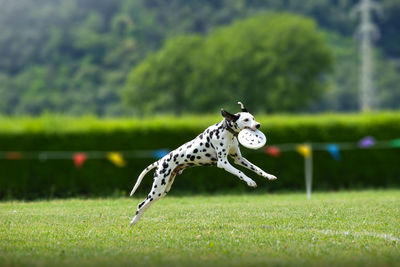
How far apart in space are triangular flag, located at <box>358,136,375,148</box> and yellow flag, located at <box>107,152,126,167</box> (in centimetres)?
751

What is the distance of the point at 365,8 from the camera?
5319 centimetres

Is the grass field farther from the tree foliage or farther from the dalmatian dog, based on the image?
the tree foliage

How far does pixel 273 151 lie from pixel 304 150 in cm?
93

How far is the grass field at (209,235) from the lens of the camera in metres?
7.73

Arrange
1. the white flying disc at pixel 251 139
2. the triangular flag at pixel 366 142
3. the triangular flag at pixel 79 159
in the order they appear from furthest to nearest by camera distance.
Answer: the triangular flag at pixel 366 142 < the triangular flag at pixel 79 159 < the white flying disc at pixel 251 139

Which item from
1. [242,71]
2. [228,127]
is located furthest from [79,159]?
[242,71]

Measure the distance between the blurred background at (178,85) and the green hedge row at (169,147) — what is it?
0.11 ft

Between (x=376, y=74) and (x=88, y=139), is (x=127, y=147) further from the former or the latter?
(x=376, y=74)

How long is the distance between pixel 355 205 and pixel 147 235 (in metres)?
5.19

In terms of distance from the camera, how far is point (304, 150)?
59.6ft

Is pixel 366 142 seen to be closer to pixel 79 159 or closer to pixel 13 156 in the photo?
pixel 79 159

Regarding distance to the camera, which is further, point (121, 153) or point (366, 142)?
point (366, 142)

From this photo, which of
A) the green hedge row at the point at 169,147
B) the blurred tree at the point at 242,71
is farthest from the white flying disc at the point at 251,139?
the blurred tree at the point at 242,71

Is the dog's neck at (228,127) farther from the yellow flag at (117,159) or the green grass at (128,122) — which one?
the green grass at (128,122)
